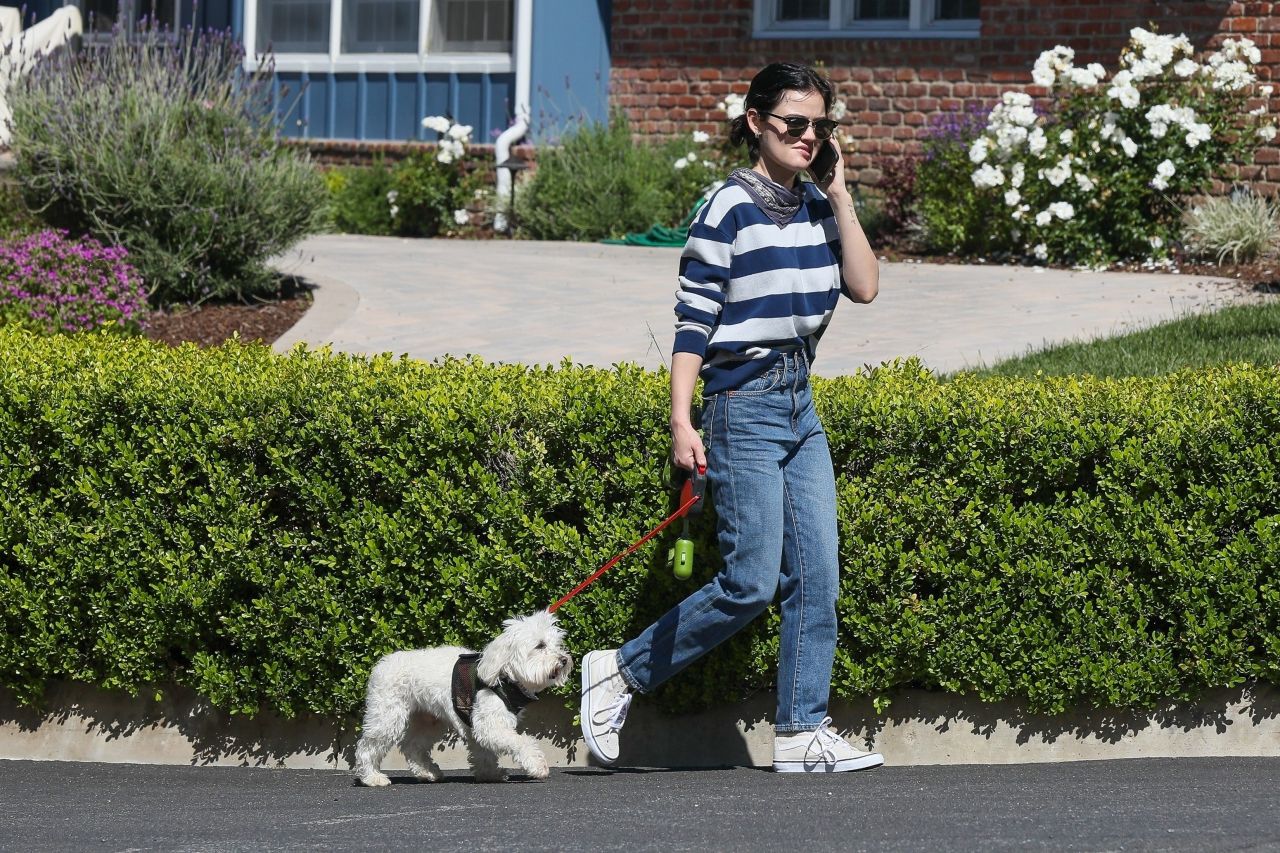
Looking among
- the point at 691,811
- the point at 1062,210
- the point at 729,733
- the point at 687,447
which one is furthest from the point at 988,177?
the point at 691,811

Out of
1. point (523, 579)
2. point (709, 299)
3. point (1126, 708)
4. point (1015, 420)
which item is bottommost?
point (1126, 708)

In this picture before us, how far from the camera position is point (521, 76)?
→ 52.5 feet

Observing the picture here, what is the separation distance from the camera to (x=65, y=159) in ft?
33.6

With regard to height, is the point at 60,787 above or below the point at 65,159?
below

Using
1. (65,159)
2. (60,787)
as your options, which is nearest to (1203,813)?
(60,787)

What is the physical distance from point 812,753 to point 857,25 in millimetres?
11453

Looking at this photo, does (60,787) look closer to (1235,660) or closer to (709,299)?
(709,299)

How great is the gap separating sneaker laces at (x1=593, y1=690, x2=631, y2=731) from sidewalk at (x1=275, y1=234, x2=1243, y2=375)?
152 inches

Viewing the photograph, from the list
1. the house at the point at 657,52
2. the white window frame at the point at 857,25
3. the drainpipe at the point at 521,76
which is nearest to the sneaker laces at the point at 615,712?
the house at the point at 657,52

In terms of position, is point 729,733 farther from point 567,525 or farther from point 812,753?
point 567,525

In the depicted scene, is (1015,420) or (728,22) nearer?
(1015,420)

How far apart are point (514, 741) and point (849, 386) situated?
154 centimetres

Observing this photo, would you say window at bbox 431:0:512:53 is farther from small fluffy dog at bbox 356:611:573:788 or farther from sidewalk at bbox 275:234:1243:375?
small fluffy dog at bbox 356:611:573:788

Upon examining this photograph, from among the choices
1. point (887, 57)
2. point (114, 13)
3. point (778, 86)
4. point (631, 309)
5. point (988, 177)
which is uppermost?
point (114, 13)
